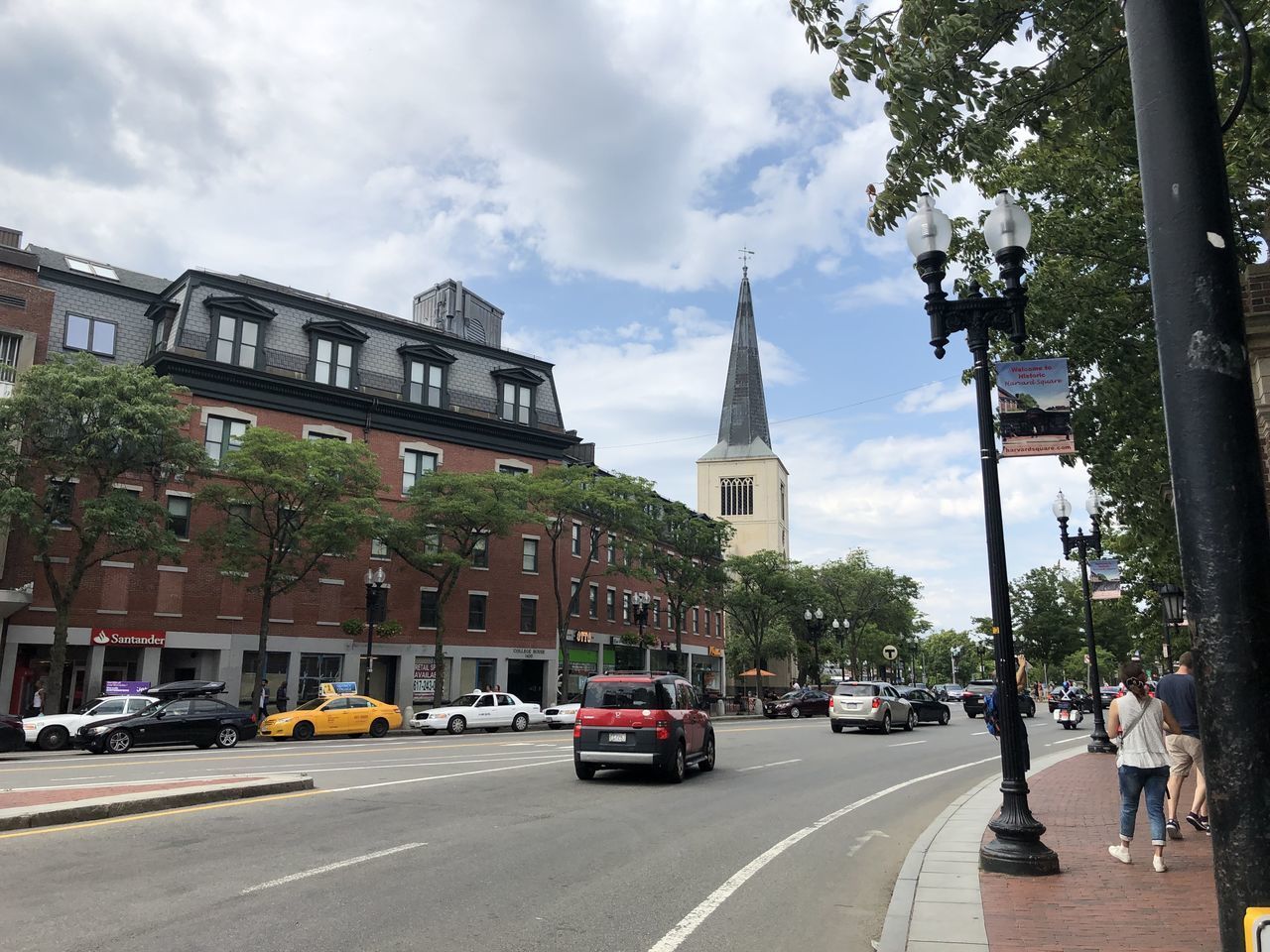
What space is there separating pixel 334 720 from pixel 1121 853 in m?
25.3

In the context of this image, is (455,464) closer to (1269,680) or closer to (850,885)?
(850,885)

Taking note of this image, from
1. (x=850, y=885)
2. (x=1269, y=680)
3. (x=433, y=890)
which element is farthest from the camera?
(x=850, y=885)

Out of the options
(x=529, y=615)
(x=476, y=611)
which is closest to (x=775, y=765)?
(x=476, y=611)

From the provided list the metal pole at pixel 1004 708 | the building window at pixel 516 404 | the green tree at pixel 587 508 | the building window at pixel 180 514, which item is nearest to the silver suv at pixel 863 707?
the green tree at pixel 587 508

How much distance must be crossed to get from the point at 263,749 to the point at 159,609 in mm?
15552

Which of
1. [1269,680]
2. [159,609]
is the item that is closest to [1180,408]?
[1269,680]

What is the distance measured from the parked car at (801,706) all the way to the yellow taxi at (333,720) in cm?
2455

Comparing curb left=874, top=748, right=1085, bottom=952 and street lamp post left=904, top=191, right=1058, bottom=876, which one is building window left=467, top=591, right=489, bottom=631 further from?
street lamp post left=904, top=191, right=1058, bottom=876

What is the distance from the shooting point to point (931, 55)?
25.9 feet

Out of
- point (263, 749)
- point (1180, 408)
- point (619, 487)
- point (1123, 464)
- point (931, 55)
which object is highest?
point (619, 487)

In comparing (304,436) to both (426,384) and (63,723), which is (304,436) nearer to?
(426,384)

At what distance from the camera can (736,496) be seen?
104 m

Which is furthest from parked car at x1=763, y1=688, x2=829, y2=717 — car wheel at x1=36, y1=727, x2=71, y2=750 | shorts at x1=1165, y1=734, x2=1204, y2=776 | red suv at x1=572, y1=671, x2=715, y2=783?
shorts at x1=1165, y1=734, x2=1204, y2=776

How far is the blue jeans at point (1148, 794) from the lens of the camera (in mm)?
8070
